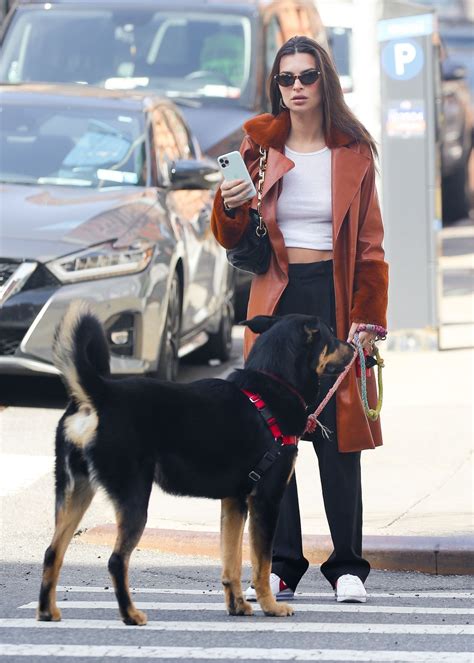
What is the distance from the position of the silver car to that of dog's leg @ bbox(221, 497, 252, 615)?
3.69m

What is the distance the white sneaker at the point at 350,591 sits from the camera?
20.1 feet

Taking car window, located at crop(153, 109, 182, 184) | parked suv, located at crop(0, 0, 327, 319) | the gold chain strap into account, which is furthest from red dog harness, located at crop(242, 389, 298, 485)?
parked suv, located at crop(0, 0, 327, 319)

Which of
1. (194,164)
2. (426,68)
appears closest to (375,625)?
(194,164)

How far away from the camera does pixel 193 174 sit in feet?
34.2

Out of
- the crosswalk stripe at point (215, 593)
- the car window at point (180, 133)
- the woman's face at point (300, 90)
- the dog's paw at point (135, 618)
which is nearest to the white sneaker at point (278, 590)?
the crosswalk stripe at point (215, 593)

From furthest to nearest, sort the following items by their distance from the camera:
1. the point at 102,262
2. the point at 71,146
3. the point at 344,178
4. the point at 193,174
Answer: the point at 71,146
the point at 193,174
the point at 102,262
the point at 344,178

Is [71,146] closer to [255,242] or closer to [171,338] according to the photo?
[171,338]

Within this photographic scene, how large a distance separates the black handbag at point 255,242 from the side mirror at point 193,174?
14.1 feet

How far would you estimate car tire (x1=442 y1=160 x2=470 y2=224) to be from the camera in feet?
76.6

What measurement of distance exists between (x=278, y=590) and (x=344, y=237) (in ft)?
4.32

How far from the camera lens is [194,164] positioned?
1047cm

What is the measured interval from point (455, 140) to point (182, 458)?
16905 millimetres

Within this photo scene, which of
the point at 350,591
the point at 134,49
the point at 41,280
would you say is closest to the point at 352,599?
the point at 350,591

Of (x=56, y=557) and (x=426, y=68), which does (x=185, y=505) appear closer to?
(x=56, y=557)
